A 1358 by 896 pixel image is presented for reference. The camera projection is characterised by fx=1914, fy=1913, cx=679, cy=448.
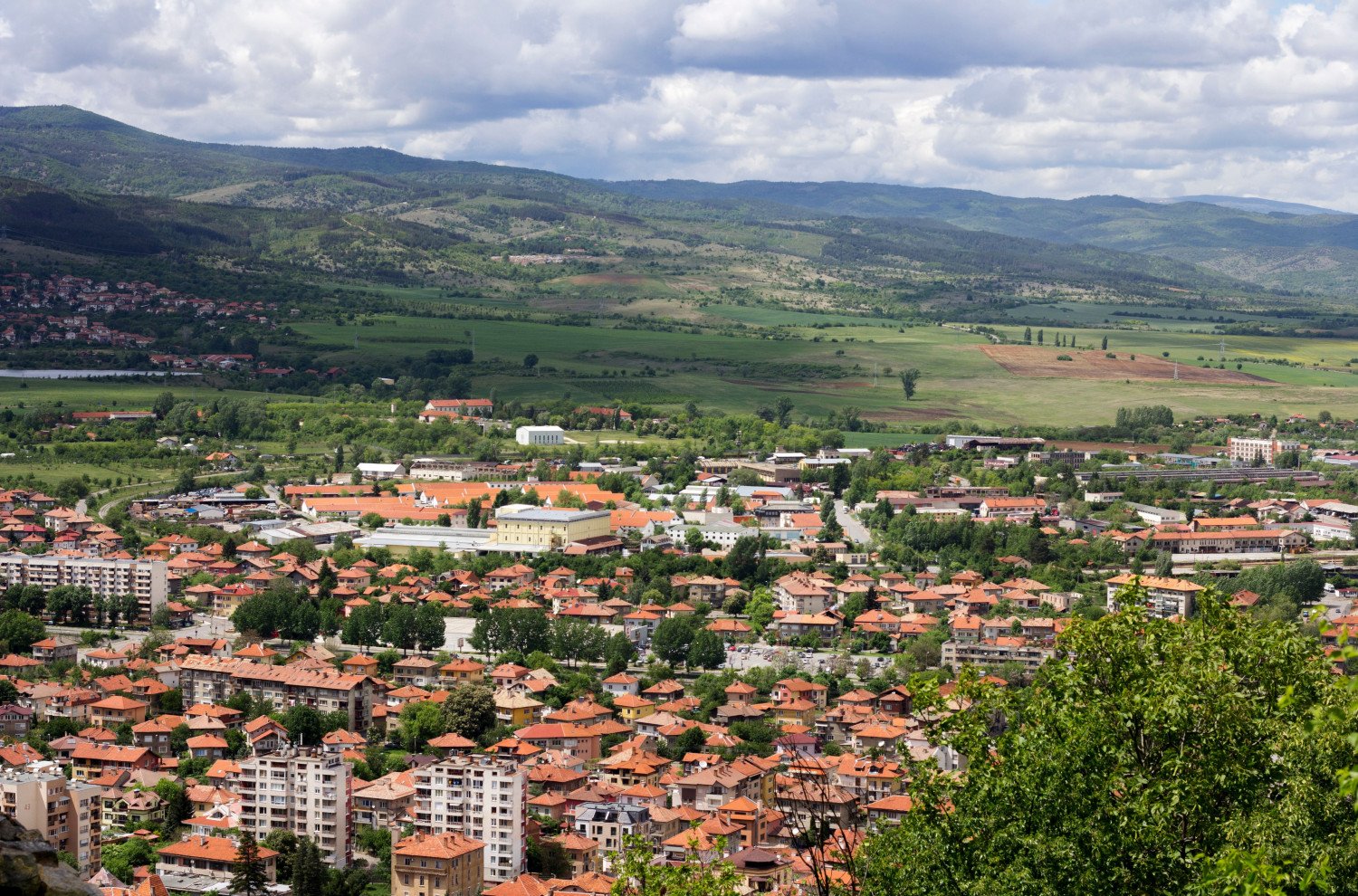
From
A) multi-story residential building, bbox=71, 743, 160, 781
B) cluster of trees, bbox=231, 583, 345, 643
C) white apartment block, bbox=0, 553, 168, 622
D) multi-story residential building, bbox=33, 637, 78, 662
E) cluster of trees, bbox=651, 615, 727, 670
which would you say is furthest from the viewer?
white apartment block, bbox=0, 553, 168, 622

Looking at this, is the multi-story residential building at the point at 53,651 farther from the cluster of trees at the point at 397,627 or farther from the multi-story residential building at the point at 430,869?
the multi-story residential building at the point at 430,869

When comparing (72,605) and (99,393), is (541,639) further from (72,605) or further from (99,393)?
(99,393)

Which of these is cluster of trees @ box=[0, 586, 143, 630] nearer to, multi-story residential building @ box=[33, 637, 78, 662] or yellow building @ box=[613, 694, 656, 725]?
multi-story residential building @ box=[33, 637, 78, 662]

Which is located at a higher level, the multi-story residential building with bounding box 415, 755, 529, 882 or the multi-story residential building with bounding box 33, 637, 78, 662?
the multi-story residential building with bounding box 415, 755, 529, 882

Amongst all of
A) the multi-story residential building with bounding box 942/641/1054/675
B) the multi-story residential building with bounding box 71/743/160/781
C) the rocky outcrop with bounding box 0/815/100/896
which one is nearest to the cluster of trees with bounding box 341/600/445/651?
the multi-story residential building with bounding box 71/743/160/781

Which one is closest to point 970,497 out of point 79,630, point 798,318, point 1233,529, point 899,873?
point 1233,529
